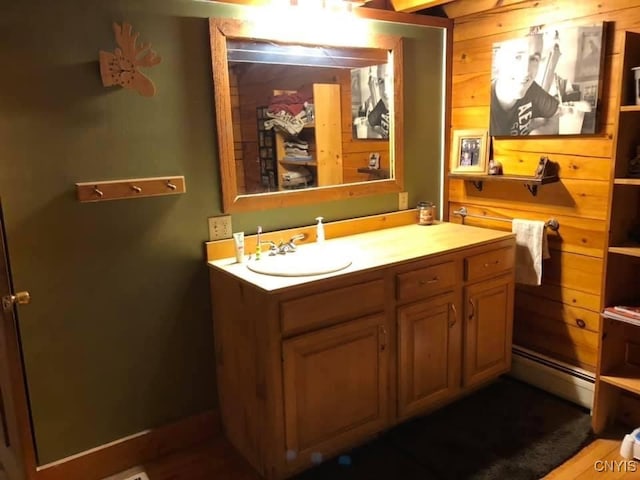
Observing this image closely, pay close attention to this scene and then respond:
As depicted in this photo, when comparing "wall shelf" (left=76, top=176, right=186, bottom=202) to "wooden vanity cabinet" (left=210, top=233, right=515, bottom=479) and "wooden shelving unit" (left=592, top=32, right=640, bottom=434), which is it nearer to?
"wooden vanity cabinet" (left=210, top=233, right=515, bottom=479)

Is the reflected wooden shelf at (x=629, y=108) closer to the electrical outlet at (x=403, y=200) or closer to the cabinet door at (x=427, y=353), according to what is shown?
the cabinet door at (x=427, y=353)

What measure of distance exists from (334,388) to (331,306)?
0.35 meters

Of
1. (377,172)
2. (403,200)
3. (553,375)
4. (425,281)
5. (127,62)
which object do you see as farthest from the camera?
(403,200)

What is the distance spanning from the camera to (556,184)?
2615 mm

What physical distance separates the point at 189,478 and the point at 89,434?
0.44 meters

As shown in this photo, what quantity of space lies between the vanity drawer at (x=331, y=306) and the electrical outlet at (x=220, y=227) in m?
0.58

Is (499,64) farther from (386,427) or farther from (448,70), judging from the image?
(386,427)

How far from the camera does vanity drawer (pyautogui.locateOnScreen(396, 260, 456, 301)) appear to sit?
2.29 metres

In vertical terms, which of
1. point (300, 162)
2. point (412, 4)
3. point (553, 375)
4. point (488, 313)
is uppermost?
point (412, 4)

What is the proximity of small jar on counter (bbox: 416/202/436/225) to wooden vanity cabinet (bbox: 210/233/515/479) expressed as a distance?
18.1 inches

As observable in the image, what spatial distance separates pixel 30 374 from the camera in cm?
201

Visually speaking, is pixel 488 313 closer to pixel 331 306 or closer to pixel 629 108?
pixel 331 306

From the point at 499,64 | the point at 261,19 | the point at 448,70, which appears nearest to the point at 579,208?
the point at 499,64

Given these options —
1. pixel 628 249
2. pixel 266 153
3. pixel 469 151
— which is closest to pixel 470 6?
pixel 469 151
